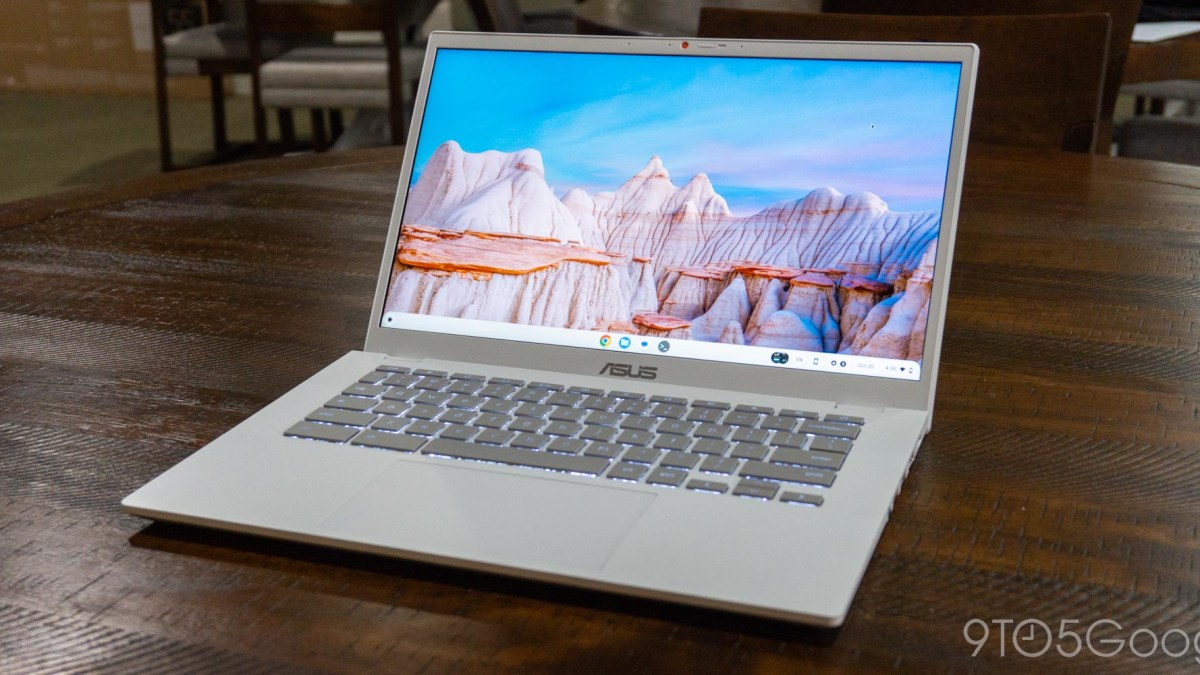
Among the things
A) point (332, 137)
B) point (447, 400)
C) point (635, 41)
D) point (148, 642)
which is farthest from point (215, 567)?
point (332, 137)

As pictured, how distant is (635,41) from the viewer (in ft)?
2.27

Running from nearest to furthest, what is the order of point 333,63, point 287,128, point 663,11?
point 663,11, point 333,63, point 287,128

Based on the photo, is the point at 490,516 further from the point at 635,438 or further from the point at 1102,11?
the point at 1102,11

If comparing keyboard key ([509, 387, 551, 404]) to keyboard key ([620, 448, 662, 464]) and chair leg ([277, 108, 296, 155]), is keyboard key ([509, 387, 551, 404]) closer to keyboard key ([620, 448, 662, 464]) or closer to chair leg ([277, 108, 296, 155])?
keyboard key ([620, 448, 662, 464])

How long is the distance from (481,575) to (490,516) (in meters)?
0.03

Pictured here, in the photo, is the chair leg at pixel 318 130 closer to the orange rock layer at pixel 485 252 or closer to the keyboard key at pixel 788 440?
the orange rock layer at pixel 485 252

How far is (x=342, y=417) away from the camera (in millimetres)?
570

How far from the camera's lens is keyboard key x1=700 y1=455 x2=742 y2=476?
0.50 meters

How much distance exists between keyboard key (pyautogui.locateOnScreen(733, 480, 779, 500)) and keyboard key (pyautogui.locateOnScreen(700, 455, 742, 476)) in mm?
15

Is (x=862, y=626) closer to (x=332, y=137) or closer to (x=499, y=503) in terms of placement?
(x=499, y=503)

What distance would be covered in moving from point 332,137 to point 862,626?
437cm

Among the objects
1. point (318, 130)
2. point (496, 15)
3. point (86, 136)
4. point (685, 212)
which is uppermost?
point (496, 15)

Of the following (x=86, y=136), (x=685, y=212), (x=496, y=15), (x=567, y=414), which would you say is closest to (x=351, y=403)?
(x=567, y=414)

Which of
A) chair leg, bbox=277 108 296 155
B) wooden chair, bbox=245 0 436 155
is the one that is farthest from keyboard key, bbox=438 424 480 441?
chair leg, bbox=277 108 296 155
